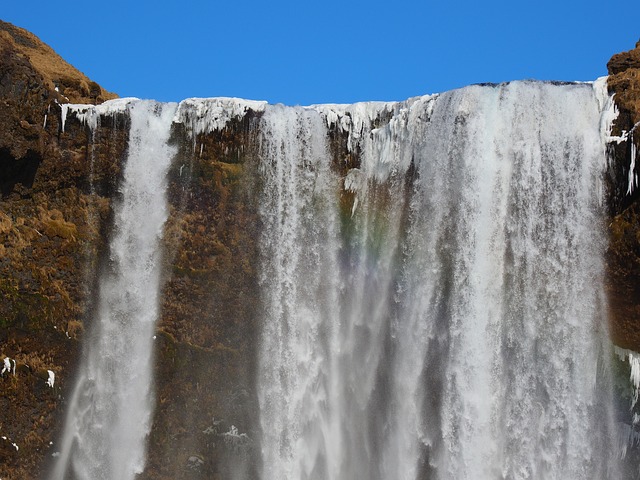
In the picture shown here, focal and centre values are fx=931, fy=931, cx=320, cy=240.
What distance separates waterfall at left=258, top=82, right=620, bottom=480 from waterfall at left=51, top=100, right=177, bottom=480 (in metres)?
2.41

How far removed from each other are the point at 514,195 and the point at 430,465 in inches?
221

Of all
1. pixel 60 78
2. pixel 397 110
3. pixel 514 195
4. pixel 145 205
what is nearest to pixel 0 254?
pixel 145 205

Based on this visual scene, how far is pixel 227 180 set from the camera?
2005cm

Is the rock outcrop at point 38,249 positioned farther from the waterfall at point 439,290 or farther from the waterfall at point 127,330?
the waterfall at point 439,290

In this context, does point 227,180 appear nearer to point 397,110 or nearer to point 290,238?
point 290,238

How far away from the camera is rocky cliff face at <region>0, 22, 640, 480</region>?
19.3 metres

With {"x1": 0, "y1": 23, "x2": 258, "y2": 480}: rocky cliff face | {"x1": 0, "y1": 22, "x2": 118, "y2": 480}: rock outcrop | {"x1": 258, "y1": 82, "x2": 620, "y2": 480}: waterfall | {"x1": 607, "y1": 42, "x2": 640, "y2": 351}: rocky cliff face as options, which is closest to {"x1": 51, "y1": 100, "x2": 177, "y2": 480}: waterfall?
{"x1": 0, "y1": 23, "x2": 258, "y2": 480}: rocky cliff face

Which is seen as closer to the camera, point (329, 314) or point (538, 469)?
point (538, 469)

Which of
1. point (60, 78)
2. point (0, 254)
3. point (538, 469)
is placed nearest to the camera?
point (538, 469)

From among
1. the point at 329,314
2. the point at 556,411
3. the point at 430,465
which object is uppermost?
the point at 329,314

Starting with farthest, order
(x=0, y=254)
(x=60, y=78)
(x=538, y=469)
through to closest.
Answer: (x=60, y=78)
(x=0, y=254)
(x=538, y=469)

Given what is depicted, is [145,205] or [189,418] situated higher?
[145,205]

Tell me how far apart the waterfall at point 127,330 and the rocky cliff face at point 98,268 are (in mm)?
248

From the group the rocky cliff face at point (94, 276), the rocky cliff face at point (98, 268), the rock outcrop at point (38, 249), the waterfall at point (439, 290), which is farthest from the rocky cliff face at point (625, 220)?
the rock outcrop at point (38, 249)
